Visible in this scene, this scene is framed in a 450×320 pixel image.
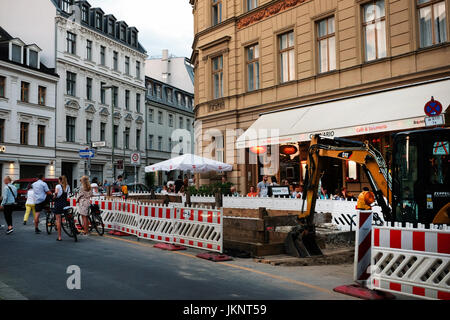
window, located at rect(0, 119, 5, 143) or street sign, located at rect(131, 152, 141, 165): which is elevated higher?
window, located at rect(0, 119, 5, 143)

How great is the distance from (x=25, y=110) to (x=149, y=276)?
3331 cm

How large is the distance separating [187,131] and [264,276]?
55.8m

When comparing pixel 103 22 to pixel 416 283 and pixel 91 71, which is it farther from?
pixel 416 283

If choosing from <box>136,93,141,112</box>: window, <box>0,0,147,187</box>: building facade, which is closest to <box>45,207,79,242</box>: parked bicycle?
<box>0,0,147,187</box>: building facade

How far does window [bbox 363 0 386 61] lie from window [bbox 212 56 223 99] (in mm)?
9617

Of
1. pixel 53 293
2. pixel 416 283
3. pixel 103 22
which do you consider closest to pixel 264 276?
pixel 416 283

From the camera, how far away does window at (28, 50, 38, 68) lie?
38031mm

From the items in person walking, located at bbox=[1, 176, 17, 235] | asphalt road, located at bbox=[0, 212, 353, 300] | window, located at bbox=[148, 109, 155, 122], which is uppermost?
Result: window, located at bbox=[148, 109, 155, 122]

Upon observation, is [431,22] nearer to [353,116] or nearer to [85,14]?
[353,116]

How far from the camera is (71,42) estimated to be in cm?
4244

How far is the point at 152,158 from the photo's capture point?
55000 millimetres

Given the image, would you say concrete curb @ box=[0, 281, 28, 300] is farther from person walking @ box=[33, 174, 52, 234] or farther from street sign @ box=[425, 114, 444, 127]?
street sign @ box=[425, 114, 444, 127]

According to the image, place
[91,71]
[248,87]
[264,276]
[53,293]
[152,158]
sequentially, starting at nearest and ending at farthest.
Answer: [53,293], [264,276], [248,87], [91,71], [152,158]

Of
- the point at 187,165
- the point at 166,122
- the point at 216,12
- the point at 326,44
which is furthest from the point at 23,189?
the point at 166,122
